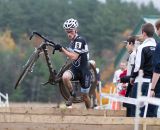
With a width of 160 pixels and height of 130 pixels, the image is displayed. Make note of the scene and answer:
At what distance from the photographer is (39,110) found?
595 inches

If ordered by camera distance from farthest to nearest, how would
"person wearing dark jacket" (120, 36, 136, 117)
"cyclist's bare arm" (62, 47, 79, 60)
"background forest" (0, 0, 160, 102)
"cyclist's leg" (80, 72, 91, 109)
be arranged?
"background forest" (0, 0, 160, 102), "cyclist's leg" (80, 72, 91, 109), "cyclist's bare arm" (62, 47, 79, 60), "person wearing dark jacket" (120, 36, 136, 117)

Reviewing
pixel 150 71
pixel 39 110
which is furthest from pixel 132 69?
pixel 39 110

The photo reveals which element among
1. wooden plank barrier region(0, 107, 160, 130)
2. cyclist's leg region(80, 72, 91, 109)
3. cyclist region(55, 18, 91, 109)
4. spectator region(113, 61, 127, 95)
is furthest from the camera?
spectator region(113, 61, 127, 95)

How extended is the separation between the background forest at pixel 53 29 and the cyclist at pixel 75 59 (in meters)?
44.0

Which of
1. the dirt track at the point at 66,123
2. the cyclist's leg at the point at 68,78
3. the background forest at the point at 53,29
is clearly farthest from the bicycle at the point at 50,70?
the background forest at the point at 53,29

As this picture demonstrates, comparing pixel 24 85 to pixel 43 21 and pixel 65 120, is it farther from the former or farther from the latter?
pixel 65 120

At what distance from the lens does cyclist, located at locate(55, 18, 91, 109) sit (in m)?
16.0

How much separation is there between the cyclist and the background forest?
44029mm

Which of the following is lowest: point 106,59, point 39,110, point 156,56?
point 106,59

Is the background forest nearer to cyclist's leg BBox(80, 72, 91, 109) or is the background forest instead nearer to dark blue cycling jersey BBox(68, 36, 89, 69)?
cyclist's leg BBox(80, 72, 91, 109)

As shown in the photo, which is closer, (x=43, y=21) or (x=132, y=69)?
(x=132, y=69)

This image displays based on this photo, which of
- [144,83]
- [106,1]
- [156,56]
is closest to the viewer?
[156,56]

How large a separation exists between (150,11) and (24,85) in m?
68.1

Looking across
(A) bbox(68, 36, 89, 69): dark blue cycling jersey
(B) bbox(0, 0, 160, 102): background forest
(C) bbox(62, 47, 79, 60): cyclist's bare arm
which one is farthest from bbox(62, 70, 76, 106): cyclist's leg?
(B) bbox(0, 0, 160, 102): background forest
